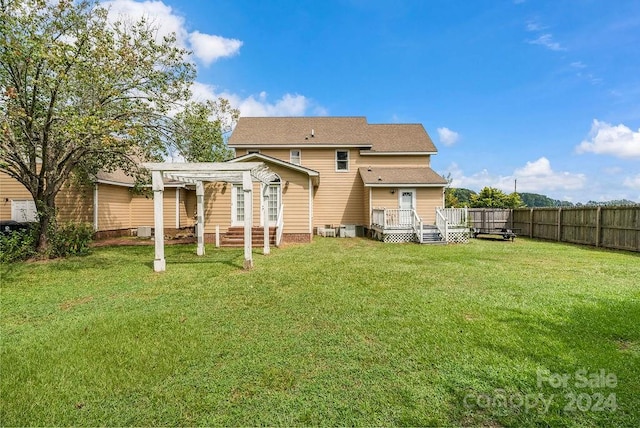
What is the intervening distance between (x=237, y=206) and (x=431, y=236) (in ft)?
31.1

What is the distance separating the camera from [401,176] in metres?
17.2

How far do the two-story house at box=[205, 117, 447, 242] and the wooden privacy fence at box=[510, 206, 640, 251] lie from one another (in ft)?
18.1

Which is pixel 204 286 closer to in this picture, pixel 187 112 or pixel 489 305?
pixel 489 305

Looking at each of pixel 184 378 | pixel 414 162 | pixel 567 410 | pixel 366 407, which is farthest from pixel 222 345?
pixel 414 162

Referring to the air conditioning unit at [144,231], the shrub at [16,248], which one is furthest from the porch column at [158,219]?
the air conditioning unit at [144,231]

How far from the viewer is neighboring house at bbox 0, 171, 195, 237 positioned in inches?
564

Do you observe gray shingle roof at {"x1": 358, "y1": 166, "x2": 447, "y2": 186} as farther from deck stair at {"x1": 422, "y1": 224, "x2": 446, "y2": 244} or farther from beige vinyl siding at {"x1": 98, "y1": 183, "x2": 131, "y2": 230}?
beige vinyl siding at {"x1": 98, "y1": 183, "x2": 131, "y2": 230}

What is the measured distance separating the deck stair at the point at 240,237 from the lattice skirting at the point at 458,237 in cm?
847

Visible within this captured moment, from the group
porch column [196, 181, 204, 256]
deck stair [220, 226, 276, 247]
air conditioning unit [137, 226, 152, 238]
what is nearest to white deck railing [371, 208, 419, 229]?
deck stair [220, 226, 276, 247]

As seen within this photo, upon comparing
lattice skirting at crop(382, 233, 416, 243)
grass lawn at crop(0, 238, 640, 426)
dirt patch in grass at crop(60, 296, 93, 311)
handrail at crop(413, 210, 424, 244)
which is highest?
handrail at crop(413, 210, 424, 244)

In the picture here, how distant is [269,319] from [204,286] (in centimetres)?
264

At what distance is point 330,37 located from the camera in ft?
54.9

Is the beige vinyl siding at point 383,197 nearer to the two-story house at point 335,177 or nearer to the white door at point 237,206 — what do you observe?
the two-story house at point 335,177

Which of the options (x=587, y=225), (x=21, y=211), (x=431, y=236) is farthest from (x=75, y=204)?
(x=587, y=225)
